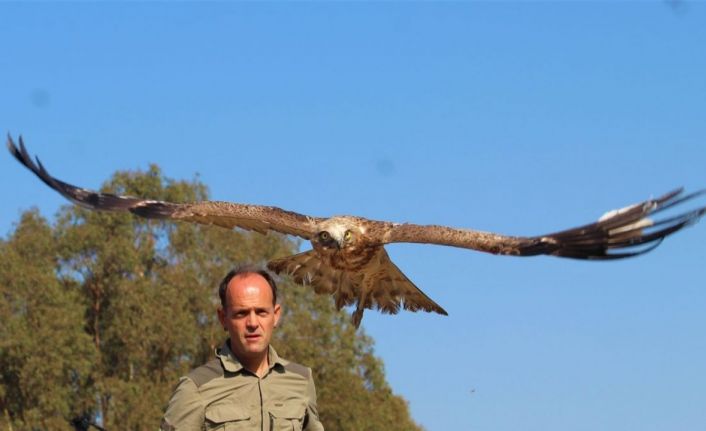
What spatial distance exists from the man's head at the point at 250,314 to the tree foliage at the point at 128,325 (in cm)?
3754

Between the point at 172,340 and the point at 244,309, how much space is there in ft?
130

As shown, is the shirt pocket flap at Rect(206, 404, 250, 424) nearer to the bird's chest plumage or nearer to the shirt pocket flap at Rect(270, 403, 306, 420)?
the shirt pocket flap at Rect(270, 403, 306, 420)

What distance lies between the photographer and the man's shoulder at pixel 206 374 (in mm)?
6543

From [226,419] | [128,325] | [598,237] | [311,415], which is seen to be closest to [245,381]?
[226,419]

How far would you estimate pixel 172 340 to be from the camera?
150 feet

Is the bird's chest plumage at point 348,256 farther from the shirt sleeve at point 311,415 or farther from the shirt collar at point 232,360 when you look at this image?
the shirt collar at point 232,360

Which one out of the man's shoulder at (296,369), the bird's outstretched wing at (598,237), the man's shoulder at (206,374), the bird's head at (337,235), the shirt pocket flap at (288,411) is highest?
the bird's head at (337,235)

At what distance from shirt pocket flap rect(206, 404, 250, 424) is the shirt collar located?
192mm

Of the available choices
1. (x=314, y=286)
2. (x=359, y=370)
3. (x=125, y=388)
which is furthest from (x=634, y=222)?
Result: (x=359, y=370)

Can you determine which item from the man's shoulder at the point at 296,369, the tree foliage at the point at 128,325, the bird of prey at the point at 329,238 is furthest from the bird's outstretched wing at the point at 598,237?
the tree foliage at the point at 128,325

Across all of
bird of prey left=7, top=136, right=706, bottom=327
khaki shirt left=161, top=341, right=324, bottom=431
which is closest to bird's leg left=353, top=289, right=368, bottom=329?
bird of prey left=7, top=136, right=706, bottom=327

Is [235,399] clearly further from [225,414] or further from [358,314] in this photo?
[358,314]

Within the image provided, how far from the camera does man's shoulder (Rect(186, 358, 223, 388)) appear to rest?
654 centimetres

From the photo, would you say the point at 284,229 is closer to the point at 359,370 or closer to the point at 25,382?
the point at 25,382
